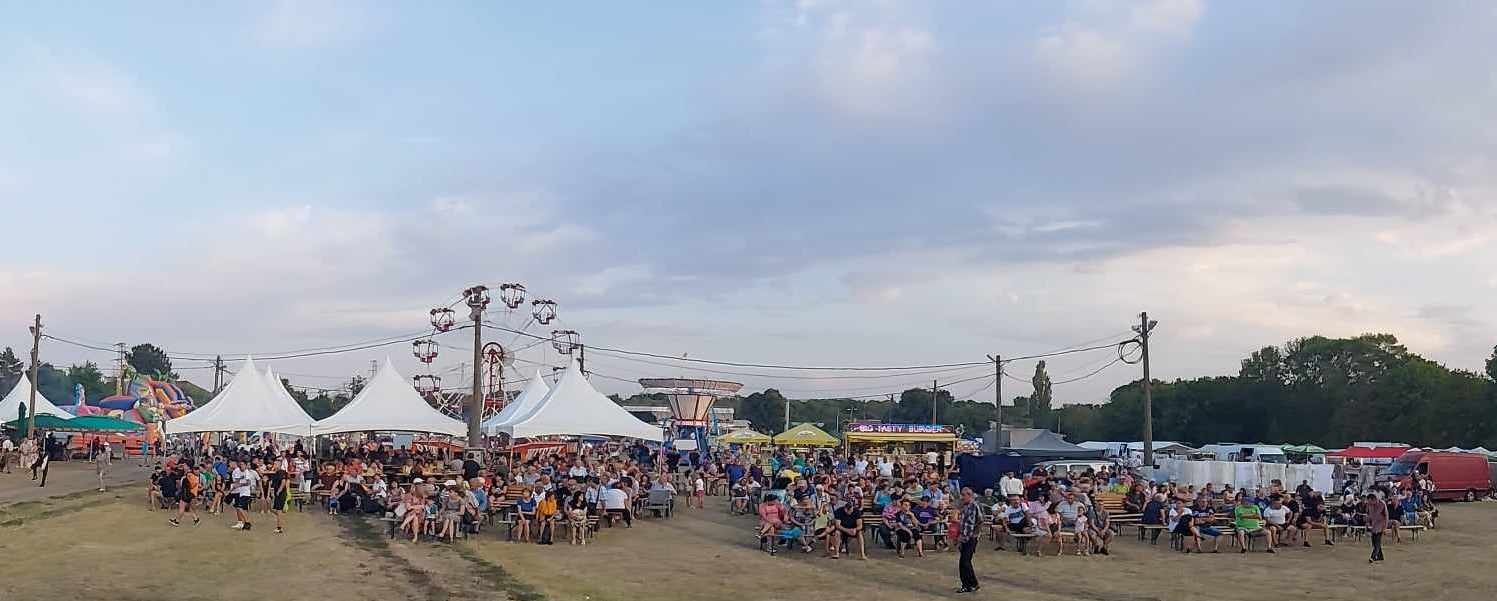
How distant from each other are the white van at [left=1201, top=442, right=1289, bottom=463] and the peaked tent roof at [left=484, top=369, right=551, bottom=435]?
29387 millimetres

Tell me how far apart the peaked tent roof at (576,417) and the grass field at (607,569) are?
7.26 metres

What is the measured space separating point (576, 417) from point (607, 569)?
13035 millimetres

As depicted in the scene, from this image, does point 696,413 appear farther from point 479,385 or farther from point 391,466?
point 391,466

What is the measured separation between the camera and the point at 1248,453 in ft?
166

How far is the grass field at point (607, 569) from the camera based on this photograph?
12672 mm

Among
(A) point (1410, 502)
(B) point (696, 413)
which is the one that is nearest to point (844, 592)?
(A) point (1410, 502)

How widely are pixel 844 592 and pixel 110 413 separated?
175ft

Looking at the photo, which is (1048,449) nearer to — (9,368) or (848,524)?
(848,524)

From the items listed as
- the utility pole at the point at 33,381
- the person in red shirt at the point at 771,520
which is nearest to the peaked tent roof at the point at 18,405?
the utility pole at the point at 33,381

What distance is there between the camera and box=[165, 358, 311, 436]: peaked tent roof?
90.6ft

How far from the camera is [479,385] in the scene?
32531 millimetres

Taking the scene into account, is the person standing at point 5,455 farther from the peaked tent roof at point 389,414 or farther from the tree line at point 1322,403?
the tree line at point 1322,403

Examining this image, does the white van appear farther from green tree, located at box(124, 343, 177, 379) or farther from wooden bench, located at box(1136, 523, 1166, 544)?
green tree, located at box(124, 343, 177, 379)

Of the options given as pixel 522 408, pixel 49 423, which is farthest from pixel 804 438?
pixel 49 423
